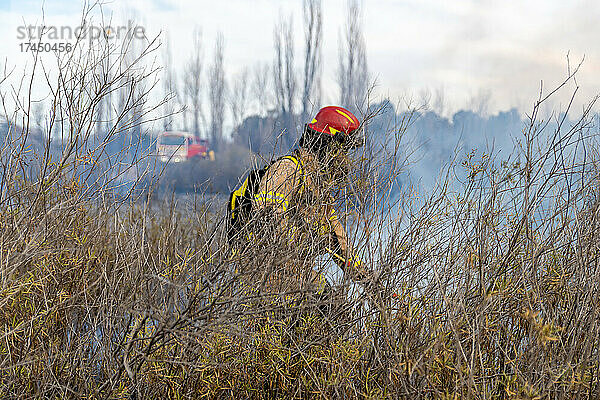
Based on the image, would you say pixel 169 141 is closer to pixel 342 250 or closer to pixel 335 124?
pixel 335 124

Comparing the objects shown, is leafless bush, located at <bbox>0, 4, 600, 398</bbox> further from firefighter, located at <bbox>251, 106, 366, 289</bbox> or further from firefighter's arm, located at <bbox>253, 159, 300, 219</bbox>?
firefighter's arm, located at <bbox>253, 159, 300, 219</bbox>

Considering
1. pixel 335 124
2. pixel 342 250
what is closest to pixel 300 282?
pixel 342 250

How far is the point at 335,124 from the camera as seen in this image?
3.25 m

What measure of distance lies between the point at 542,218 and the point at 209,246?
1540 mm

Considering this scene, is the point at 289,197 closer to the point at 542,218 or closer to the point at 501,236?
the point at 501,236

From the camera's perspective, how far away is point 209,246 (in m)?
2.73

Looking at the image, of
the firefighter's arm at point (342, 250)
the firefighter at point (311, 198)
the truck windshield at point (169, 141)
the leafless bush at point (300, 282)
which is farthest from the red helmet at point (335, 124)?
the truck windshield at point (169, 141)

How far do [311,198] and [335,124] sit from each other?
520mm

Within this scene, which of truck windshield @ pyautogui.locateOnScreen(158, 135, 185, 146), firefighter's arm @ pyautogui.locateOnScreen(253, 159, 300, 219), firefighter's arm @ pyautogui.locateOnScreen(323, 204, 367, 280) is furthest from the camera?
truck windshield @ pyautogui.locateOnScreen(158, 135, 185, 146)

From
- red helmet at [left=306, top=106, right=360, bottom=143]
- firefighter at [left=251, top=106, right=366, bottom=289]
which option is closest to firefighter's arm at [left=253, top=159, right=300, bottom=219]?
firefighter at [left=251, top=106, right=366, bottom=289]

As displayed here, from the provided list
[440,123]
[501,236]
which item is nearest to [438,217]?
[501,236]

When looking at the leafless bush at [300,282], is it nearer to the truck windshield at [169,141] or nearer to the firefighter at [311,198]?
the firefighter at [311,198]

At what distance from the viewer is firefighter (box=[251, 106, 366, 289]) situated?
277cm

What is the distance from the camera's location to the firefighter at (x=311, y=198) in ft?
9.09
